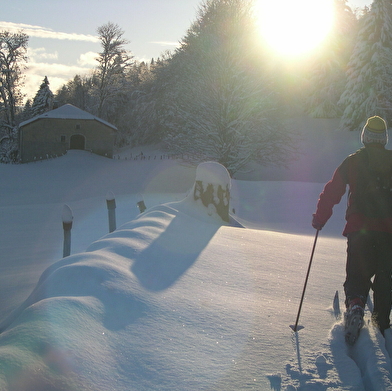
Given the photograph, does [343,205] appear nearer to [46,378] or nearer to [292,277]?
[292,277]

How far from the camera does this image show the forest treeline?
19.3 meters

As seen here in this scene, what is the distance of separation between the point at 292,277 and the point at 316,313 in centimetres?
97

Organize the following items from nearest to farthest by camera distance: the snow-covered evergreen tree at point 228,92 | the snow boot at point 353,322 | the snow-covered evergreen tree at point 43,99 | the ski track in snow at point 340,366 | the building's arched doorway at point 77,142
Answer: the ski track in snow at point 340,366, the snow boot at point 353,322, the snow-covered evergreen tree at point 228,92, the building's arched doorway at point 77,142, the snow-covered evergreen tree at point 43,99

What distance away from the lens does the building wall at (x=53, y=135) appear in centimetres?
3753

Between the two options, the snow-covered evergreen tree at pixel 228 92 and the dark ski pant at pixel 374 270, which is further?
the snow-covered evergreen tree at pixel 228 92

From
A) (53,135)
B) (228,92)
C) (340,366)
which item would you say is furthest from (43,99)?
(340,366)

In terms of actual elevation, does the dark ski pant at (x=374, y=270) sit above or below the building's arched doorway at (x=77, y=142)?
below

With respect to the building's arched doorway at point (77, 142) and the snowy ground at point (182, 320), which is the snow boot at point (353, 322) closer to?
the snowy ground at point (182, 320)

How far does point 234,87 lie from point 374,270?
651 inches

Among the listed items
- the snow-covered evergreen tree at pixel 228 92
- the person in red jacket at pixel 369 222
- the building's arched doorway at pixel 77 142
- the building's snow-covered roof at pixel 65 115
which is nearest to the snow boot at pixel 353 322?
the person in red jacket at pixel 369 222

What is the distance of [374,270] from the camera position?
3.59 metres

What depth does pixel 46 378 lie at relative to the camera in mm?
2037

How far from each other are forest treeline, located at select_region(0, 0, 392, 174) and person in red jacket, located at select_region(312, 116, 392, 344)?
1566 cm

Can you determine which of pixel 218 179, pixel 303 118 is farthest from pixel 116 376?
pixel 303 118
